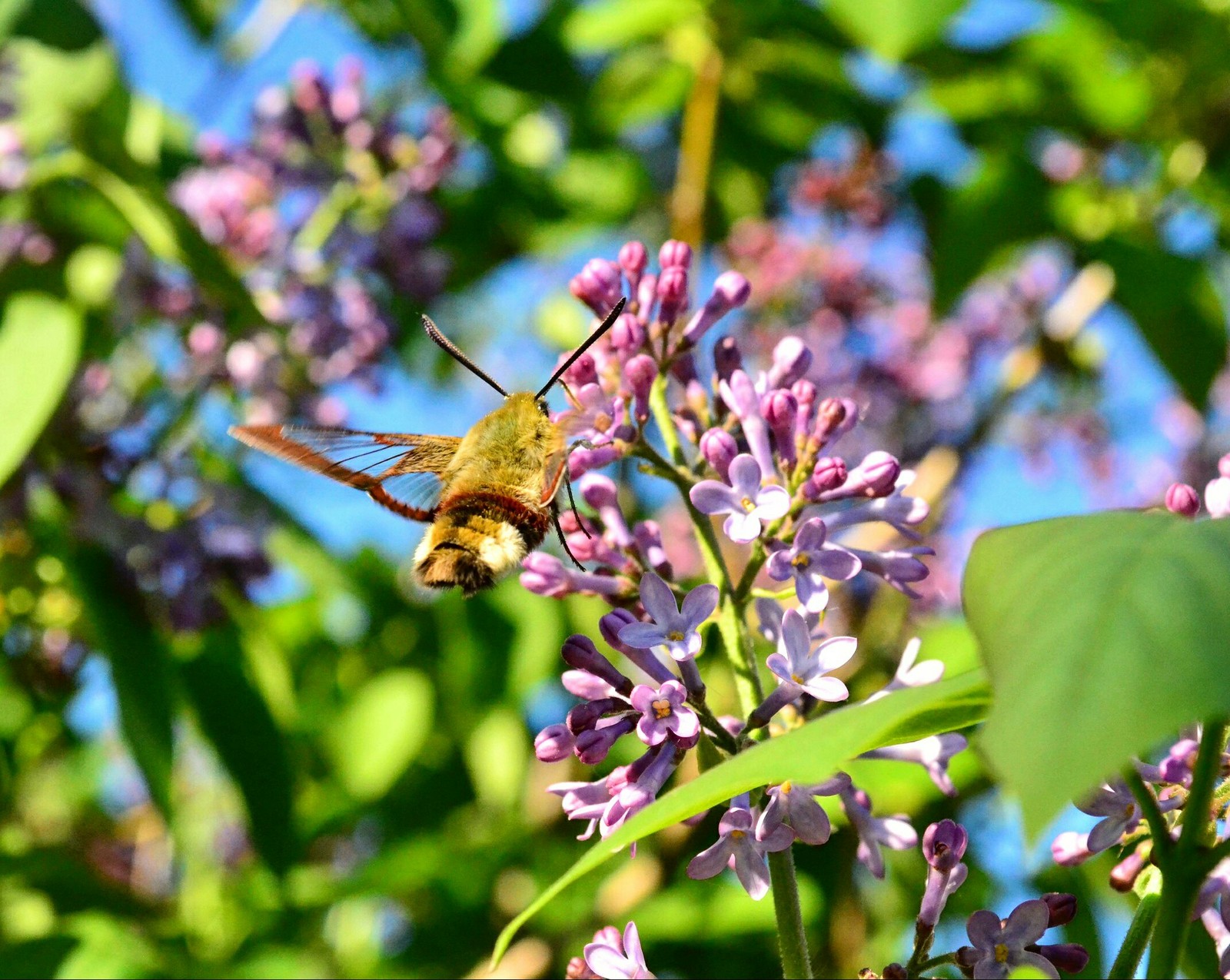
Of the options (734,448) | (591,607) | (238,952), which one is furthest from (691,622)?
(591,607)

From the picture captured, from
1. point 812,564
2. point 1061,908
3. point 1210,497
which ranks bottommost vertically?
point 1061,908

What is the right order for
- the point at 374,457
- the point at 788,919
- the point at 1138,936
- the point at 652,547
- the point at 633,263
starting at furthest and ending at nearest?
the point at 374,457 → the point at 633,263 → the point at 652,547 → the point at 788,919 → the point at 1138,936

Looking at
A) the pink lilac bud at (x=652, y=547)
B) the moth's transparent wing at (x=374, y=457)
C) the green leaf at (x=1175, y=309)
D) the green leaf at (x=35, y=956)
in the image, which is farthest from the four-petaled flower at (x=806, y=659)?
the green leaf at (x=1175, y=309)

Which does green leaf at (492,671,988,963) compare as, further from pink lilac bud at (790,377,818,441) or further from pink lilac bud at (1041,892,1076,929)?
pink lilac bud at (790,377,818,441)

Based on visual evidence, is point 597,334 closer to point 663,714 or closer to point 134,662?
point 663,714

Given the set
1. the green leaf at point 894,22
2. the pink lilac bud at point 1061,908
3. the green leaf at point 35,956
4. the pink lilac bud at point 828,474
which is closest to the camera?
the pink lilac bud at point 1061,908

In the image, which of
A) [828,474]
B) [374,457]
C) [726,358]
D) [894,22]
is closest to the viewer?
[828,474]

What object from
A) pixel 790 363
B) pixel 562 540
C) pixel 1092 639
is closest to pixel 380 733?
pixel 562 540

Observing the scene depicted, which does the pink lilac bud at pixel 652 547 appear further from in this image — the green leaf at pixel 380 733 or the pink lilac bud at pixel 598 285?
the green leaf at pixel 380 733
